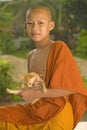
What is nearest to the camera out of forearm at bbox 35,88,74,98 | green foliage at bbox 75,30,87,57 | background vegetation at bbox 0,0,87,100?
forearm at bbox 35,88,74,98

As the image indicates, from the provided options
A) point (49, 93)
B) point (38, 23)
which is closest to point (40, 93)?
point (49, 93)

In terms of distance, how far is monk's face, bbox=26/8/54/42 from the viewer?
1.46 meters

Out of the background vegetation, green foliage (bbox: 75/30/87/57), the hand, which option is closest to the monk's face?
the hand

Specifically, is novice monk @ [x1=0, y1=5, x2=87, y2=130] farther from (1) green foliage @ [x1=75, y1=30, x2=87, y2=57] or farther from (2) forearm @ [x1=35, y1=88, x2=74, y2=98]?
(1) green foliage @ [x1=75, y1=30, x2=87, y2=57]

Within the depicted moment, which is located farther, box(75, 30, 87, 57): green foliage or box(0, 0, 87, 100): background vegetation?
box(75, 30, 87, 57): green foliage

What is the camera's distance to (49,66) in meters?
1.45

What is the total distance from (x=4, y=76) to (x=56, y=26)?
0.69 metres

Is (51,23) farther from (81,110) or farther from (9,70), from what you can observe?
(9,70)

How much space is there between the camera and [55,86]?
1.39 meters

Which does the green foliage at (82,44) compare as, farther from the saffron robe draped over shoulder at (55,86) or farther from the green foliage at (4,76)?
the saffron robe draped over shoulder at (55,86)

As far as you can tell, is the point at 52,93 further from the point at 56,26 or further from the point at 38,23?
the point at 56,26

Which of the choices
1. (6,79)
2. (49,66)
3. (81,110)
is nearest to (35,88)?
(49,66)

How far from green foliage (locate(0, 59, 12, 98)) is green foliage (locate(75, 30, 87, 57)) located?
690 millimetres

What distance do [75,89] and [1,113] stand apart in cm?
37
